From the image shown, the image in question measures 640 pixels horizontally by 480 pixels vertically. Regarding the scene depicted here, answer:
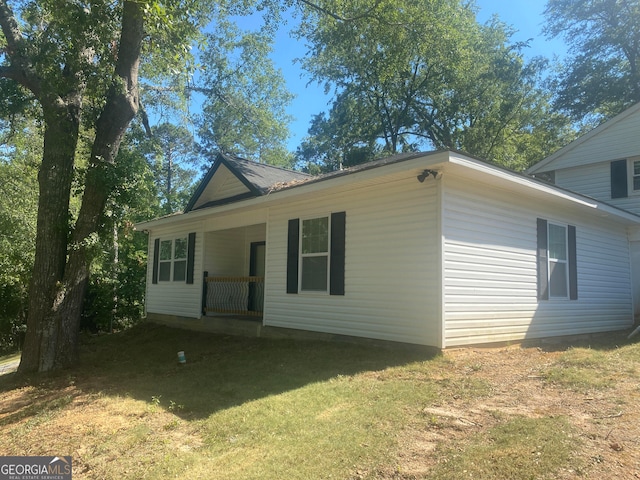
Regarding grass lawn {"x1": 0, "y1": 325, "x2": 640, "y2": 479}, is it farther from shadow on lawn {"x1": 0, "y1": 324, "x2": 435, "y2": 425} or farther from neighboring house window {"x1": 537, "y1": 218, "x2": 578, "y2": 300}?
neighboring house window {"x1": 537, "y1": 218, "x2": 578, "y2": 300}

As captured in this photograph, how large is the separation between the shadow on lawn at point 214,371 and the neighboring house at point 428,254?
702 mm

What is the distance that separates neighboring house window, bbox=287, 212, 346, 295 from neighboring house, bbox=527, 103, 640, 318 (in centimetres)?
867

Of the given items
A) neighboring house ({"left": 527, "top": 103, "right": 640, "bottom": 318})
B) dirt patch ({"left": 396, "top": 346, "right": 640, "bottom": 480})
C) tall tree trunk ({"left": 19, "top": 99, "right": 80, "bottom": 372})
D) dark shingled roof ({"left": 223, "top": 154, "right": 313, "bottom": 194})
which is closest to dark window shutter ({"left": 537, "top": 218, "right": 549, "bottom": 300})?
dirt patch ({"left": 396, "top": 346, "right": 640, "bottom": 480})

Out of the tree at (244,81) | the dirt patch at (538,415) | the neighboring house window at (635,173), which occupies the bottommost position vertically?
the dirt patch at (538,415)

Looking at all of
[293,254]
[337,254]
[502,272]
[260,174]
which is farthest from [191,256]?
[502,272]

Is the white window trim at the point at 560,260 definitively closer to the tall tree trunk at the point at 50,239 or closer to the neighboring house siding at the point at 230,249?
the neighboring house siding at the point at 230,249

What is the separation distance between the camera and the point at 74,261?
28.0ft

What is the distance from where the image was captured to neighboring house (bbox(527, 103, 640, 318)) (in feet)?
43.4

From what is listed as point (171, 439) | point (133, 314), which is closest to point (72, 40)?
point (171, 439)

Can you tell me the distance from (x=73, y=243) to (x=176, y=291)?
5.34 meters

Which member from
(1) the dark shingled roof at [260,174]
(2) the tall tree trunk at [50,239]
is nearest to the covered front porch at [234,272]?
(1) the dark shingled roof at [260,174]

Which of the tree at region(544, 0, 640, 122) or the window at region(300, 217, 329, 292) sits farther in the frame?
the tree at region(544, 0, 640, 122)

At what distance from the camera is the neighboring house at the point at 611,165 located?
1324 centimetres

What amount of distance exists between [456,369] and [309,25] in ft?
39.3
